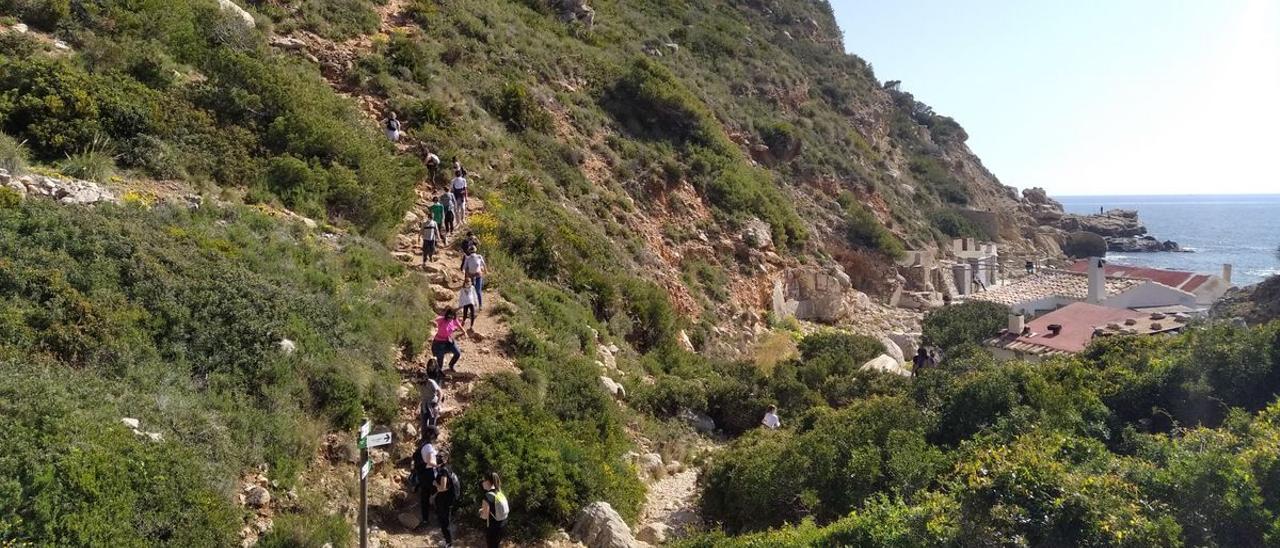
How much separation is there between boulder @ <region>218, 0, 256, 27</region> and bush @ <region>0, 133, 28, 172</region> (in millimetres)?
7525

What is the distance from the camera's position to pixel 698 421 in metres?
16.0

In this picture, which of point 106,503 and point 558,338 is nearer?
point 106,503

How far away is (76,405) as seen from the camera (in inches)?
302

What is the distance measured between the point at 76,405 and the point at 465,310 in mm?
6232

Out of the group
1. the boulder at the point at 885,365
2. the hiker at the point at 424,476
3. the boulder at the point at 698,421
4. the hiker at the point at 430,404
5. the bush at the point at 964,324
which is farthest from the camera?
the bush at the point at 964,324

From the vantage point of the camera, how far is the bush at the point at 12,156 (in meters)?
11.7

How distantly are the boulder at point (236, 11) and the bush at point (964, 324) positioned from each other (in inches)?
793

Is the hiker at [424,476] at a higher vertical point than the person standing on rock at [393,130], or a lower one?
lower

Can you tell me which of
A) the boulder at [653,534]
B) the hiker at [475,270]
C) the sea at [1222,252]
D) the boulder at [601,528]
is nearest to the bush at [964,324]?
the hiker at [475,270]

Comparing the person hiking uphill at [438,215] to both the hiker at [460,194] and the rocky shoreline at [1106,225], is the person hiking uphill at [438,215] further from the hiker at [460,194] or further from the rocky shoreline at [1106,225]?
the rocky shoreline at [1106,225]

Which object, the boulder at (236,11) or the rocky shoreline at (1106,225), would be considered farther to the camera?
the rocky shoreline at (1106,225)

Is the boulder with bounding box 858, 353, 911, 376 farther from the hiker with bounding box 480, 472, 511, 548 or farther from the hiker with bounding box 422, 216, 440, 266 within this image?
the hiker with bounding box 480, 472, 511, 548

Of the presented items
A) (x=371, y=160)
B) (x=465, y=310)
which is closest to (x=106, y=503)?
(x=465, y=310)

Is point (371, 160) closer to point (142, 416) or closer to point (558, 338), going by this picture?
point (558, 338)
